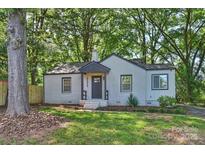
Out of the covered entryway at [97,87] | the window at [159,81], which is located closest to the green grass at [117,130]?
the window at [159,81]

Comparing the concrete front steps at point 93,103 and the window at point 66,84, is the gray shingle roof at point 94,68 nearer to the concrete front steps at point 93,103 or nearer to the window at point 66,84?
the window at point 66,84

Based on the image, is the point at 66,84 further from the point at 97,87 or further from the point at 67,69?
the point at 97,87

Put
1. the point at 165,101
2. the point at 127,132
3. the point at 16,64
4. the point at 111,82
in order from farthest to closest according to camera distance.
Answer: the point at 111,82 → the point at 165,101 → the point at 16,64 → the point at 127,132

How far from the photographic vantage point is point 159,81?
23969 mm

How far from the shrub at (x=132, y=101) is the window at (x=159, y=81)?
4.74 ft

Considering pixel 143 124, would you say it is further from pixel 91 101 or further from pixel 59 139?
pixel 91 101

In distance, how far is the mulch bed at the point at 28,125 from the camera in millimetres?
11680

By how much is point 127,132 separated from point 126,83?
1250cm

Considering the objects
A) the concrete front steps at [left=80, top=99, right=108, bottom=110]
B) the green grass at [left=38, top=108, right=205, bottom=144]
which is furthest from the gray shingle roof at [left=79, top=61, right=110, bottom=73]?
the green grass at [left=38, top=108, right=205, bottom=144]

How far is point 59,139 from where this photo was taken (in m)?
11.2

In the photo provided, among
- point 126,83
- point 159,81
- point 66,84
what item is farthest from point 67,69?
point 159,81
